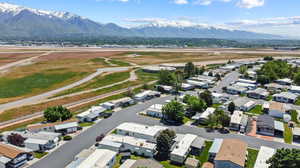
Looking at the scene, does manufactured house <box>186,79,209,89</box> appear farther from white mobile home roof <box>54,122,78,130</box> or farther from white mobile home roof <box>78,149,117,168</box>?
white mobile home roof <box>78,149,117,168</box>

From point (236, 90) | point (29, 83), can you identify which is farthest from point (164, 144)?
point (29, 83)

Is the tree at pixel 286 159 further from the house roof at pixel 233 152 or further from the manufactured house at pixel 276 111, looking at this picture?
the manufactured house at pixel 276 111

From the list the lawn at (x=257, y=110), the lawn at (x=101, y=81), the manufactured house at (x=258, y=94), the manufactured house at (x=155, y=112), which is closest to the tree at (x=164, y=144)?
the manufactured house at (x=155, y=112)

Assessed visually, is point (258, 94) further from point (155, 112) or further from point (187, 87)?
point (155, 112)

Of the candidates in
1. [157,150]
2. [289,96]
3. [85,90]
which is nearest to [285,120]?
[289,96]

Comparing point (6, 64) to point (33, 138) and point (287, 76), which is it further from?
point (287, 76)

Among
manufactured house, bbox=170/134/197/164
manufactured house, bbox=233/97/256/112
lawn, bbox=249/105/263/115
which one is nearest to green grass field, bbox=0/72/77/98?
manufactured house, bbox=170/134/197/164
